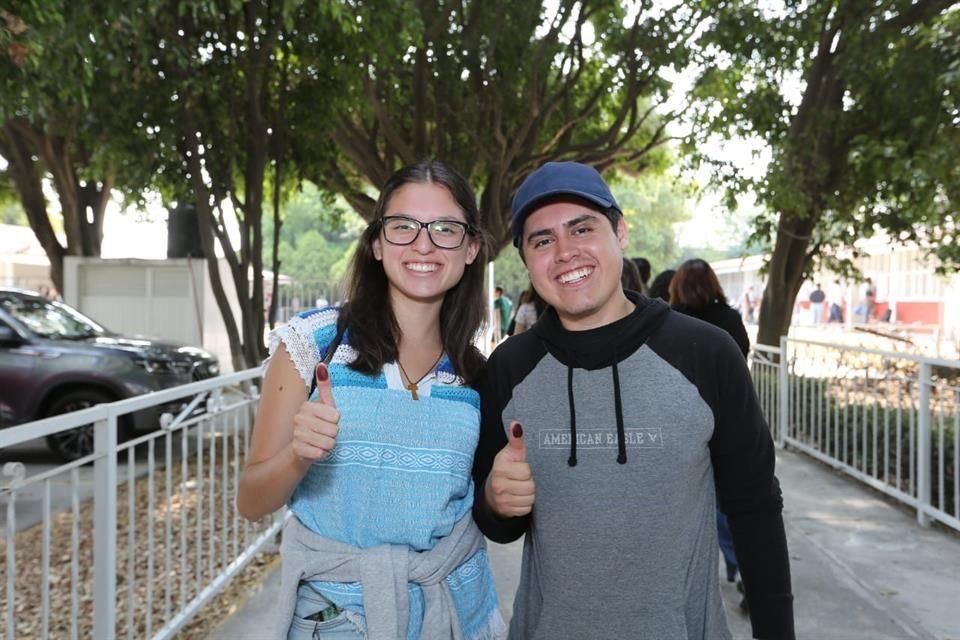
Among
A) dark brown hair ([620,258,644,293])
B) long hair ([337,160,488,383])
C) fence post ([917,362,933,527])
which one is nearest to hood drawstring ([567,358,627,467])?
long hair ([337,160,488,383])

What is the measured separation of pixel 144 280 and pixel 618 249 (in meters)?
11.7

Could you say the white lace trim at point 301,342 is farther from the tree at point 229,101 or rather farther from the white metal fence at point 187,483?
the tree at point 229,101

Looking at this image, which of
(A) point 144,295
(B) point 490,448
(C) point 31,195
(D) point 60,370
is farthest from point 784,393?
(C) point 31,195

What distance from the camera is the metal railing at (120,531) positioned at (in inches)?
117

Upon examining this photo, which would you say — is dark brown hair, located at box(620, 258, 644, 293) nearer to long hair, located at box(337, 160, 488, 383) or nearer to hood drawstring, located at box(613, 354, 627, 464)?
long hair, located at box(337, 160, 488, 383)

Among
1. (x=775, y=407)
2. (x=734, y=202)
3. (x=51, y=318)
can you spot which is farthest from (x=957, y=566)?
(x=51, y=318)

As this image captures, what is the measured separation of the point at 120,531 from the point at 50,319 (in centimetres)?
406

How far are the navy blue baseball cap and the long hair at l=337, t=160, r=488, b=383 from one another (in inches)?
8.2

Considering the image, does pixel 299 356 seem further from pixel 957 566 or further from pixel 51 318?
pixel 51 318

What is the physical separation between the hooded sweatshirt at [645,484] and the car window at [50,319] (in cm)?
867

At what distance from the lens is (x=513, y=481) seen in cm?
179

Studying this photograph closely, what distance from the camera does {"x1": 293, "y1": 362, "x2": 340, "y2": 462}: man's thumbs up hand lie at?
1766mm

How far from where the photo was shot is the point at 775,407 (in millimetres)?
9633

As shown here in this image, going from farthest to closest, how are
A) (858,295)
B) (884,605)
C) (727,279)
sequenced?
(727,279) → (858,295) → (884,605)
